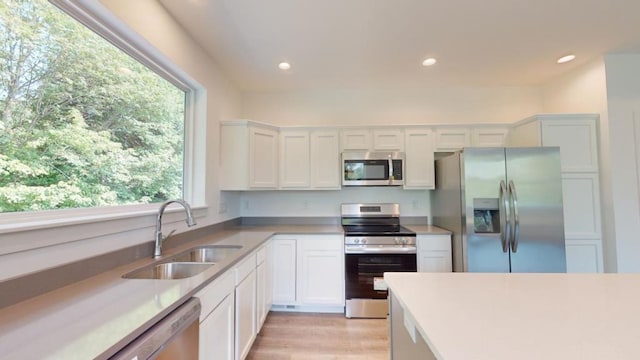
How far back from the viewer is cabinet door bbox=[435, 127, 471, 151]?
3.43 metres

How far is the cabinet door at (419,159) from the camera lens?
3.41 metres

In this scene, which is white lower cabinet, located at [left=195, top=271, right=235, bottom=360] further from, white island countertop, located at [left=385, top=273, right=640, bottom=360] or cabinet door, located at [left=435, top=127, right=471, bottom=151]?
cabinet door, located at [left=435, top=127, right=471, bottom=151]

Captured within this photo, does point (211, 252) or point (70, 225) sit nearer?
point (70, 225)

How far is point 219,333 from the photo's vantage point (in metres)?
1.56

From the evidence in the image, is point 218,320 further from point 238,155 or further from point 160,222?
point 238,155

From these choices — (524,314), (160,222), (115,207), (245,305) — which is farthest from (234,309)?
(524,314)

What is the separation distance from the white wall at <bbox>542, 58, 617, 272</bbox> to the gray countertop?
12.0 ft

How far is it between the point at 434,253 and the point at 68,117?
3.09 metres

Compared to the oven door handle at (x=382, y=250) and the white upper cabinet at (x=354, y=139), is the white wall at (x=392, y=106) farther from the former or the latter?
the oven door handle at (x=382, y=250)

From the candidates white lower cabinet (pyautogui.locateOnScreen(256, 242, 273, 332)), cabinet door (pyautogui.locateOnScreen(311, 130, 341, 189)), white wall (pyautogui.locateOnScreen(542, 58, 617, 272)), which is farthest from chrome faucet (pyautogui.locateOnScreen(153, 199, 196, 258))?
white wall (pyautogui.locateOnScreen(542, 58, 617, 272))

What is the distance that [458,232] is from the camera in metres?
2.79

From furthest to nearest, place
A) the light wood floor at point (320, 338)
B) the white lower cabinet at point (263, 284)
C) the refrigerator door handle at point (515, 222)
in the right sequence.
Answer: the refrigerator door handle at point (515, 222)
the white lower cabinet at point (263, 284)
the light wood floor at point (320, 338)

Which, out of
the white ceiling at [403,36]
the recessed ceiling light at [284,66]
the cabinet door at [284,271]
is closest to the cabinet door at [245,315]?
the cabinet door at [284,271]

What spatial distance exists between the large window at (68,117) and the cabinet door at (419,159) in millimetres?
2642
